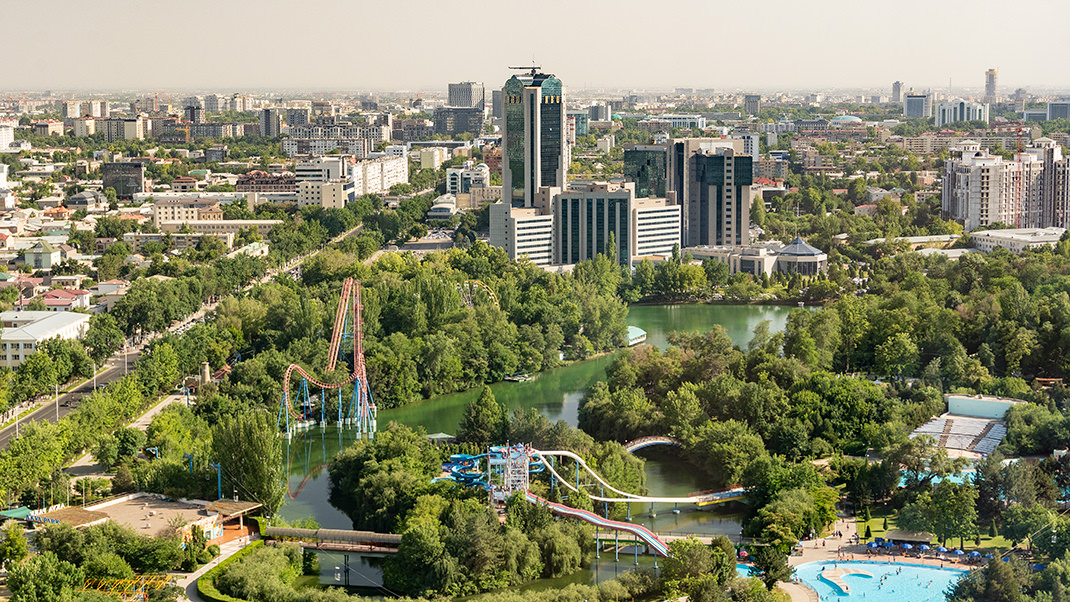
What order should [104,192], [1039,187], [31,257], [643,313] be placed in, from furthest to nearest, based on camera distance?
1. [104,192]
2. [1039,187]
3. [31,257]
4. [643,313]

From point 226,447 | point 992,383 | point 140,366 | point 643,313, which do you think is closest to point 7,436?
point 140,366

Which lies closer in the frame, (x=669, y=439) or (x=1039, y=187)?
(x=669, y=439)

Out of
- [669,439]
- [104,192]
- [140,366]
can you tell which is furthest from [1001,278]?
[104,192]

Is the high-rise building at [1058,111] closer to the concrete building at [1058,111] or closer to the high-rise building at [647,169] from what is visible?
the concrete building at [1058,111]

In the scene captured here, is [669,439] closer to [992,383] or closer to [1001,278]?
[992,383]

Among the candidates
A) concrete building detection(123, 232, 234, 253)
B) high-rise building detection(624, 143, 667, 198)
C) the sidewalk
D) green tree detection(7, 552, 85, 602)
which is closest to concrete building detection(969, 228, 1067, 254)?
high-rise building detection(624, 143, 667, 198)

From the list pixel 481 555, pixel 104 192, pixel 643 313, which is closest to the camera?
pixel 481 555
